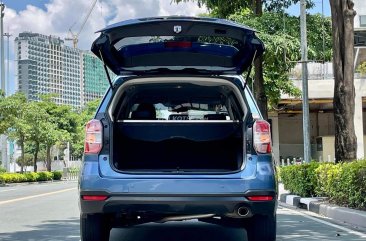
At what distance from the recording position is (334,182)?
1093cm

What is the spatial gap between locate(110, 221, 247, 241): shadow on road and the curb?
202 cm

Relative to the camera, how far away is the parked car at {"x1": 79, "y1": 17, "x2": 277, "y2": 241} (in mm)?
5156

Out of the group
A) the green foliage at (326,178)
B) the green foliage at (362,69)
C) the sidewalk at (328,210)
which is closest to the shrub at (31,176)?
the green foliage at (362,69)

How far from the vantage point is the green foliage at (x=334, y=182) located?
9547 millimetres

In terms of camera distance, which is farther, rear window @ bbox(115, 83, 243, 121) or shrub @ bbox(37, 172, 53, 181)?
shrub @ bbox(37, 172, 53, 181)

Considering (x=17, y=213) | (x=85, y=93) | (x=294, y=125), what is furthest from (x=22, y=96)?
(x=85, y=93)

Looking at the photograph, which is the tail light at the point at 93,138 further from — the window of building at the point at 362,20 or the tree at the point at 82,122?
the tree at the point at 82,122

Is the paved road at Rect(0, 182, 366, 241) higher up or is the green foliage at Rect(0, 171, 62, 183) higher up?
the paved road at Rect(0, 182, 366, 241)

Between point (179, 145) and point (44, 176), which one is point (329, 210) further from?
point (44, 176)

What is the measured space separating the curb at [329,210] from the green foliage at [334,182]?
187mm

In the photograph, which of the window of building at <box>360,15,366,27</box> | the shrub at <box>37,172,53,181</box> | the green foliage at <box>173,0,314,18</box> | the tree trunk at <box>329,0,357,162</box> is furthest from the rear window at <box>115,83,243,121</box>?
the window of building at <box>360,15,366,27</box>

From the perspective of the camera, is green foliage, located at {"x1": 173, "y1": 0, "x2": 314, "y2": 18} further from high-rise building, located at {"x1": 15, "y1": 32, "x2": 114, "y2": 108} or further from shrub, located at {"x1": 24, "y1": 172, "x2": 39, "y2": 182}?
high-rise building, located at {"x1": 15, "y1": 32, "x2": 114, "y2": 108}

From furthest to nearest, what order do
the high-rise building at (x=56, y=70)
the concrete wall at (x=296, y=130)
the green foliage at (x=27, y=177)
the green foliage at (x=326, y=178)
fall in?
the high-rise building at (x=56, y=70)
the concrete wall at (x=296, y=130)
the green foliage at (x=27, y=177)
the green foliage at (x=326, y=178)

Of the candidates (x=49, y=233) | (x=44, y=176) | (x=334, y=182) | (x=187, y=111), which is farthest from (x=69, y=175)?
(x=187, y=111)
